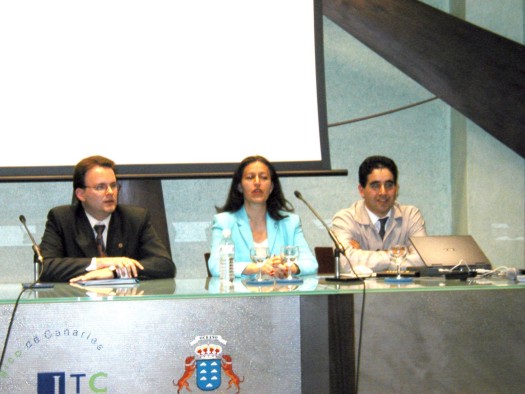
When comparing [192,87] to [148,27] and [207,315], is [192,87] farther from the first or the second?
[207,315]

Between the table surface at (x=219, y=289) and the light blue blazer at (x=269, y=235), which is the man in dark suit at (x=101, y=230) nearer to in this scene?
the light blue blazer at (x=269, y=235)

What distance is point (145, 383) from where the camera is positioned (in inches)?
89.4

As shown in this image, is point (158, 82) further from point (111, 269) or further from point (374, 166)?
point (111, 269)

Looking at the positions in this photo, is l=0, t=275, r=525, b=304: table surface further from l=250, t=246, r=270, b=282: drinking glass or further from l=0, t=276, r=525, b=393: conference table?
l=250, t=246, r=270, b=282: drinking glass

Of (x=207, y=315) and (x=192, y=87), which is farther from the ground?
(x=192, y=87)

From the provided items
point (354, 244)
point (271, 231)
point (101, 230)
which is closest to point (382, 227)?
point (354, 244)

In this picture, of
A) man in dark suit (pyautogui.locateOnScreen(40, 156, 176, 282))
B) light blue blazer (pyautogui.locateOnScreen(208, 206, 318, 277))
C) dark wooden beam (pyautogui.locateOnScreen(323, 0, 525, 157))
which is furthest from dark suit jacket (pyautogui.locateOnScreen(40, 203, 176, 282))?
dark wooden beam (pyautogui.locateOnScreen(323, 0, 525, 157))

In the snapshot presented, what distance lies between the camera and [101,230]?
3.33m

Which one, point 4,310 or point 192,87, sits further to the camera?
point 192,87

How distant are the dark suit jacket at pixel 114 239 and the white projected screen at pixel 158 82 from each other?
869 mm

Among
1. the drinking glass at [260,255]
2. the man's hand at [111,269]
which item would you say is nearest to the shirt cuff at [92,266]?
the man's hand at [111,269]

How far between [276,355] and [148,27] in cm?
255

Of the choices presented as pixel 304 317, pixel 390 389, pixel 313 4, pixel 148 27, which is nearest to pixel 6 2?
pixel 148 27

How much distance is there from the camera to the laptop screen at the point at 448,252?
292 cm
